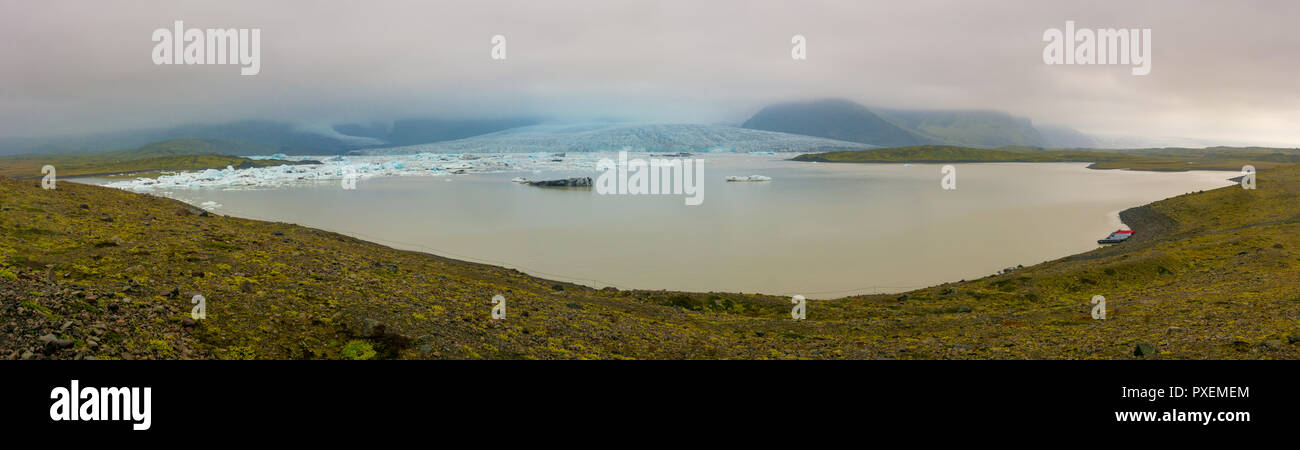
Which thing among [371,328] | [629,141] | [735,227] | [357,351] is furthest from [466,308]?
[629,141]

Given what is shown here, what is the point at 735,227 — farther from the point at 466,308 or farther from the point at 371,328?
the point at 371,328

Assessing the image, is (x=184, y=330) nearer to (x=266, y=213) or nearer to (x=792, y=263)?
(x=792, y=263)

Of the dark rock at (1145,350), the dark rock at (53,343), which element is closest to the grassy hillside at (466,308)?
the dark rock at (53,343)

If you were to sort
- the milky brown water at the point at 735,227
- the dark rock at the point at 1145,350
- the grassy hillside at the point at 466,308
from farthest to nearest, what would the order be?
the milky brown water at the point at 735,227 < the dark rock at the point at 1145,350 < the grassy hillside at the point at 466,308

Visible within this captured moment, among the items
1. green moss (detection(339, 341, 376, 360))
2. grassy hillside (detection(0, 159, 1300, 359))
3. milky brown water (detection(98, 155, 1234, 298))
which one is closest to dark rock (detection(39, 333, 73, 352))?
grassy hillside (detection(0, 159, 1300, 359))

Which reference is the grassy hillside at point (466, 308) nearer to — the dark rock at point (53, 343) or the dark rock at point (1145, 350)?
the dark rock at point (53, 343)
